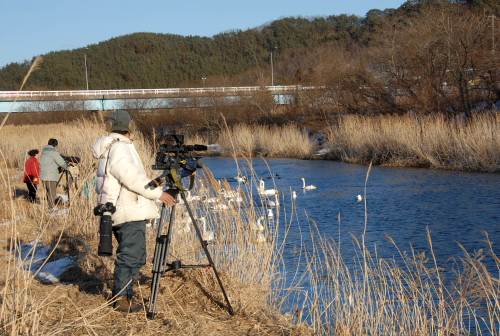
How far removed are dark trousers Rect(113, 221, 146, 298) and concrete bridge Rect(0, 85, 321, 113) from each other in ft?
105

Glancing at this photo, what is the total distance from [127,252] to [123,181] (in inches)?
22.6

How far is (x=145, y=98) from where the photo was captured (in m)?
43.9

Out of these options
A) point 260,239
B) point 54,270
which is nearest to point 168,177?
point 260,239

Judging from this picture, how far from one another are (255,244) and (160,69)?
10810cm

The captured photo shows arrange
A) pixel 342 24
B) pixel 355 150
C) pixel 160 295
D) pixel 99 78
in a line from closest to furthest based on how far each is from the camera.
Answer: pixel 160 295
pixel 355 150
pixel 99 78
pixel 342 24

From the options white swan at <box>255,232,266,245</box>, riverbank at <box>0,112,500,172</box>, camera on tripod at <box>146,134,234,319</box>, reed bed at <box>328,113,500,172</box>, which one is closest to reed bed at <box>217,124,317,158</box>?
riverbank at <box>0,112,500,172</box>

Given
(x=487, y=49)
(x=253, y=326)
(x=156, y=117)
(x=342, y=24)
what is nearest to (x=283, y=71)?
(x=342, y=24)

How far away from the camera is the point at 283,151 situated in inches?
1048

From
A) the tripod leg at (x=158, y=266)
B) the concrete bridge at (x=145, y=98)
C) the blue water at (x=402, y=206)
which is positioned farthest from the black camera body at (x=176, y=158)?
the concrete bridge at (x=145, y=98)

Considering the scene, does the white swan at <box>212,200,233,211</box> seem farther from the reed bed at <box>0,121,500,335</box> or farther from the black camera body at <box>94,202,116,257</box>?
the black camera body at <box>94,202,116,257</box>

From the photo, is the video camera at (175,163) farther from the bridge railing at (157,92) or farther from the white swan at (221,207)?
the bridge railing at (157,92)

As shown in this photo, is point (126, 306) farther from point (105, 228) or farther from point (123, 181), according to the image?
point (123, 181)

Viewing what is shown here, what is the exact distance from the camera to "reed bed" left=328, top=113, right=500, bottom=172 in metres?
17.4

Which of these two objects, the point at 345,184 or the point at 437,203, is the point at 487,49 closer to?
the point at 345,184
